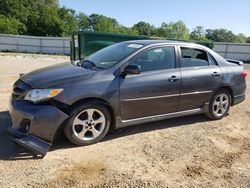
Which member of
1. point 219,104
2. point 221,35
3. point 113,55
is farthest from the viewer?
point 221,35

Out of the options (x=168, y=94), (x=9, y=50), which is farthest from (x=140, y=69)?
(x=9, y=50)

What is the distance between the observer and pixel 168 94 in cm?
507

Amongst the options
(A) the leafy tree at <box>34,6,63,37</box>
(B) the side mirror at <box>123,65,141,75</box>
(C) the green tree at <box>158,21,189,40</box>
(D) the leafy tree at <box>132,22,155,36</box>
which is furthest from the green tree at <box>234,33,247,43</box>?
(B) the side mirror at <box>123,65,141,75</box>

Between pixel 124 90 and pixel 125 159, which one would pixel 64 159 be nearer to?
pixel 125 159

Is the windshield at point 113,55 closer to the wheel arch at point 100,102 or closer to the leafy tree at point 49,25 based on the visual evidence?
the wheel arch at point 100,102

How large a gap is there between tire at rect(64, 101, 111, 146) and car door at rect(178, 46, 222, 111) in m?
1.57

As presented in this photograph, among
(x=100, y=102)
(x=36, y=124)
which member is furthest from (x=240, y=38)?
(x=36, y=124)

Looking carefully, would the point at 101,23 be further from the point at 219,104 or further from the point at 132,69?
the point at 132,69

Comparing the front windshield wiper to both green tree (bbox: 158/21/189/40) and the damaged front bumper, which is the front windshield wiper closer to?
the damaged front bumper

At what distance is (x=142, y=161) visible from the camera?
4.01 meters

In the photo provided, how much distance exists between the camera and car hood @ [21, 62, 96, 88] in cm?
414

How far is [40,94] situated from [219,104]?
11.9ft

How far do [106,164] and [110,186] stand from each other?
21.1 inches

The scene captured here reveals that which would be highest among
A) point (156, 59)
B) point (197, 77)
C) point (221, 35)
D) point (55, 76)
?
point (221, 35)
